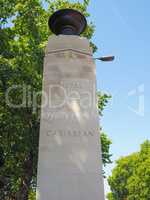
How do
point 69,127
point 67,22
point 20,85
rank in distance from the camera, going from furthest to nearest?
1. point 20,85
2. point 67,22
3. point 69,127

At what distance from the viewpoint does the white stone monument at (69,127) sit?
25.1ft

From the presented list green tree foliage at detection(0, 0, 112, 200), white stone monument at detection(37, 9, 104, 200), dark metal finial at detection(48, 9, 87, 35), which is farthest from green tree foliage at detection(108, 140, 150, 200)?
white stone monument at detection(37, 9, 104, 200)

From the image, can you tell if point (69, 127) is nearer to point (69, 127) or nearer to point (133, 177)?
point (69, 127)

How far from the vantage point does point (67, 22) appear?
10.7m

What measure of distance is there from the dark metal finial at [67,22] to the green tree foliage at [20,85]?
284 inches

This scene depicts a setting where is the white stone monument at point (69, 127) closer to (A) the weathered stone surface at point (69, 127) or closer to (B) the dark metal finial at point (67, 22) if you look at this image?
(A) the weathered stone surface at point (69, 127)

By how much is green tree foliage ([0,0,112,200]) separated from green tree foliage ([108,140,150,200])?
22600 mm

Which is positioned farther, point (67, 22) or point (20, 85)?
point (20, 85)

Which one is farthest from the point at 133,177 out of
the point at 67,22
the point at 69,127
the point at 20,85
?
the point at 69,127

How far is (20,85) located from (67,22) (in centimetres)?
793

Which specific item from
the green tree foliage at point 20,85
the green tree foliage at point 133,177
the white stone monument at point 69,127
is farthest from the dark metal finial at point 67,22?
the green tree foliage at point 133,177

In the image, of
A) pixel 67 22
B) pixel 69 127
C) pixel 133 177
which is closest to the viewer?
pixel 69 127

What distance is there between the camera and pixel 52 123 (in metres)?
8.53

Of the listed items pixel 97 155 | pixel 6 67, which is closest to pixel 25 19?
pixel 6 67
